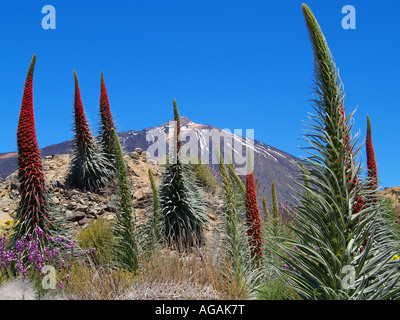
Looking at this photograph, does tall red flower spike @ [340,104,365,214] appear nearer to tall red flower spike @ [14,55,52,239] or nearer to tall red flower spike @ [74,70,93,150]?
tall red flower spike @ [14,55,52,239]

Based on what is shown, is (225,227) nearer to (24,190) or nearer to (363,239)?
(363,239)

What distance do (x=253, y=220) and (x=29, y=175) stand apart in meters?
3.94

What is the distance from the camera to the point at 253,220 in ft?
16.4

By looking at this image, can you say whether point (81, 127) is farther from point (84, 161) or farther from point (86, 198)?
point (86, 198)

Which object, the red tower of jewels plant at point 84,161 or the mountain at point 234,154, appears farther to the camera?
the red tower of jewels plant at point 84,161

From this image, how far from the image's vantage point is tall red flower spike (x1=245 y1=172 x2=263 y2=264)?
4.96 m

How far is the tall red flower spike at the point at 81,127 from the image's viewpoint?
11570mm

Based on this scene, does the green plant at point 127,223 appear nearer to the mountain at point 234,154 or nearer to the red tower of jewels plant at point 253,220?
the mountain at point 234,154

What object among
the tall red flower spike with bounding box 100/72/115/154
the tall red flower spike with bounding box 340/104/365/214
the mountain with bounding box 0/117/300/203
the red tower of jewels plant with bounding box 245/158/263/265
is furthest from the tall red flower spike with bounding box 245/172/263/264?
the tall red flower spike with bounding box 100/72/115/154

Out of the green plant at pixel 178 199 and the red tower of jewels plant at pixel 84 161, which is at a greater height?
the red tower of jewels plant at pixel 84 161

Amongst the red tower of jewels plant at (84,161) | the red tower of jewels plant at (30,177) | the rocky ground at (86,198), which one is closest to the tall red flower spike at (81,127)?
the red tower of jewels plant at (84,161)

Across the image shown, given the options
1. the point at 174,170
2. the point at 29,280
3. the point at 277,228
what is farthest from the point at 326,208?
the point at 174,170

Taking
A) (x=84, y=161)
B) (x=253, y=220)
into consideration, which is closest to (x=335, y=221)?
(x=253, y=220)
